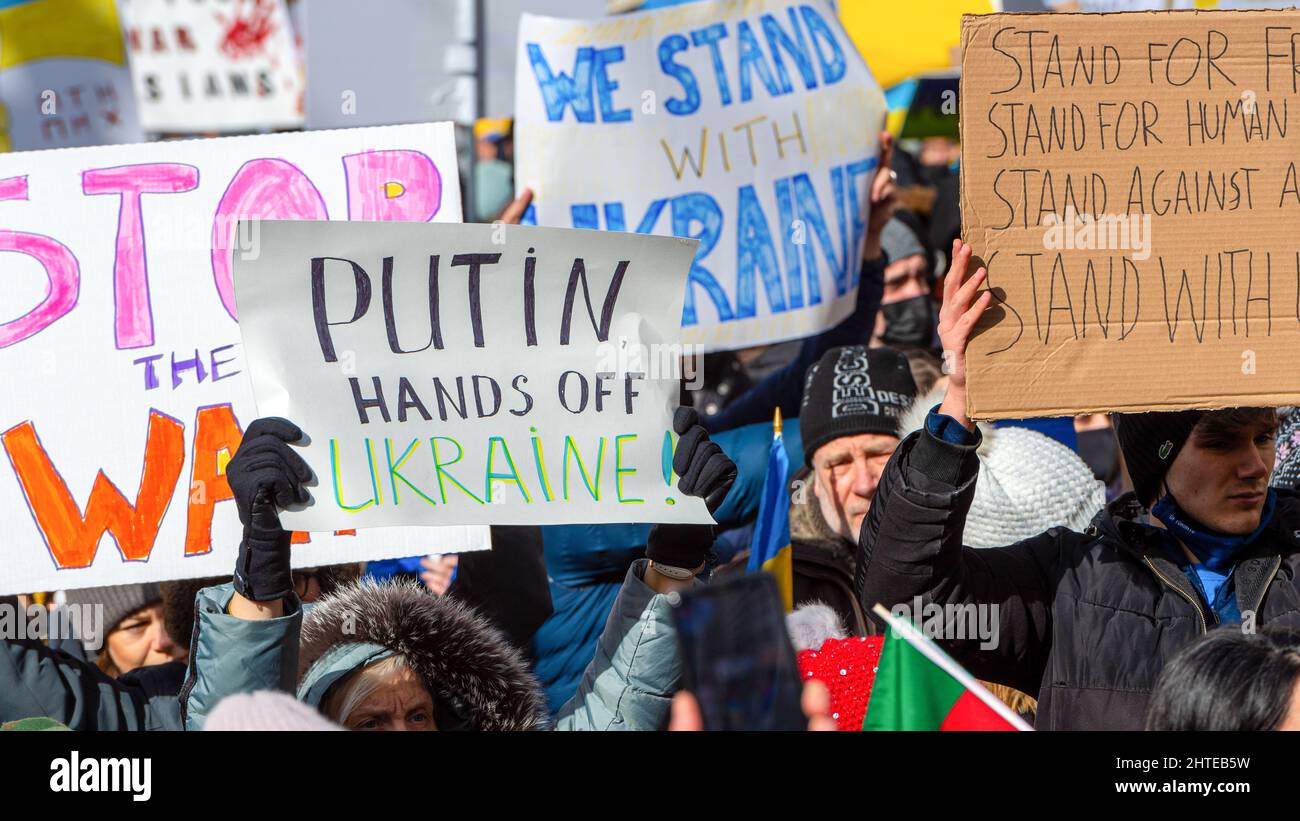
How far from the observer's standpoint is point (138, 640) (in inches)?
144

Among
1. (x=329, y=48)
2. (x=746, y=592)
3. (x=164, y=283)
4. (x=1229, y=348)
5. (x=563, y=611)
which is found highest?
(x=329, y=48)

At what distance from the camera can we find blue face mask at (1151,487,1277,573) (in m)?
2.56

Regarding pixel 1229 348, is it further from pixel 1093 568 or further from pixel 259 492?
pixel 259 492

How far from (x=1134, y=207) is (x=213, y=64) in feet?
21.4

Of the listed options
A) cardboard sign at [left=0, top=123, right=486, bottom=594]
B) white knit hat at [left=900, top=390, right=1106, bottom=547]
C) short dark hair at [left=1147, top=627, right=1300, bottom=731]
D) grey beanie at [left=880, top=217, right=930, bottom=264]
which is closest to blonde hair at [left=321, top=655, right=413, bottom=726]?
cardboard sign at [left=0, top=123, right=486, bottom=594]

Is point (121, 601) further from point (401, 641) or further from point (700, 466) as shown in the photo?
point (700, 466)

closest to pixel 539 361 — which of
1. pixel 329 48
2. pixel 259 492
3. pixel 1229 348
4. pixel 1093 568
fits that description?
pixel 259 492

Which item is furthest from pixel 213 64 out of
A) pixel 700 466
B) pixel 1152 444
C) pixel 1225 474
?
pixel 1225 474

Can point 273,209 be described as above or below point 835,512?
above

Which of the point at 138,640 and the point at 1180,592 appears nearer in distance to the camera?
the point at 1180,592

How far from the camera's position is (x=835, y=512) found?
3.62m

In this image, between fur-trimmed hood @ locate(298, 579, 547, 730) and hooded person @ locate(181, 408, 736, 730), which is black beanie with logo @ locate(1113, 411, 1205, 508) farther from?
fur-trimmed hood @ locate(298, 579, 547, 730)
